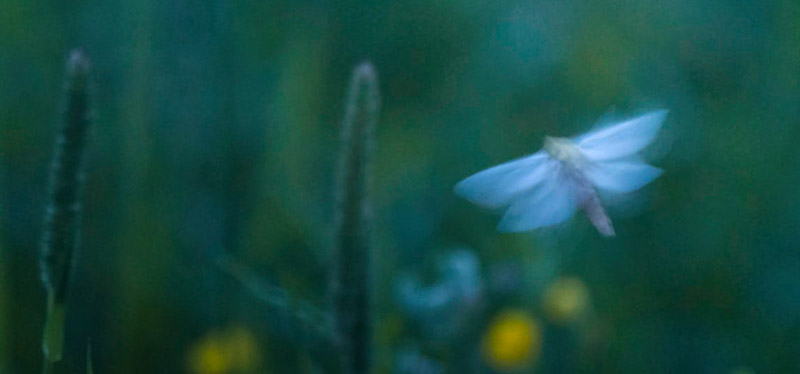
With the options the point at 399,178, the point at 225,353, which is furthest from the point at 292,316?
the point at 399,178

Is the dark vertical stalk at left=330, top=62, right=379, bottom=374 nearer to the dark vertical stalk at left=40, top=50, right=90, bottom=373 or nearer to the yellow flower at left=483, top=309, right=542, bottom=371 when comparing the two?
the dark vertical stalk at left=40, top=50, right=90, bottom=373

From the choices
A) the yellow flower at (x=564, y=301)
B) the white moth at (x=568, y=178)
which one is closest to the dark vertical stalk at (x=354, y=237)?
the white moth at (x=568, y=178)

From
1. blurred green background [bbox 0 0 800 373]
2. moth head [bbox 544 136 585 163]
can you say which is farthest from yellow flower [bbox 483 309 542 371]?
moth head [bbox 544 136 585 163]

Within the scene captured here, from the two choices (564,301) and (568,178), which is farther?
(564,301)

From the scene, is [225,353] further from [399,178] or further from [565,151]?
[565,151]

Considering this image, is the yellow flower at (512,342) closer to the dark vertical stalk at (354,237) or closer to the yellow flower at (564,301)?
the yellow flower at (564,301)

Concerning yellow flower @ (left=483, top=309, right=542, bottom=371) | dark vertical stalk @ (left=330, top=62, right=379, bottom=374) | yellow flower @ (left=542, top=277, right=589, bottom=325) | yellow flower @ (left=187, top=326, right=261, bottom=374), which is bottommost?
yellow flower @ (left=187, top=326, right=261, bottom=374)
